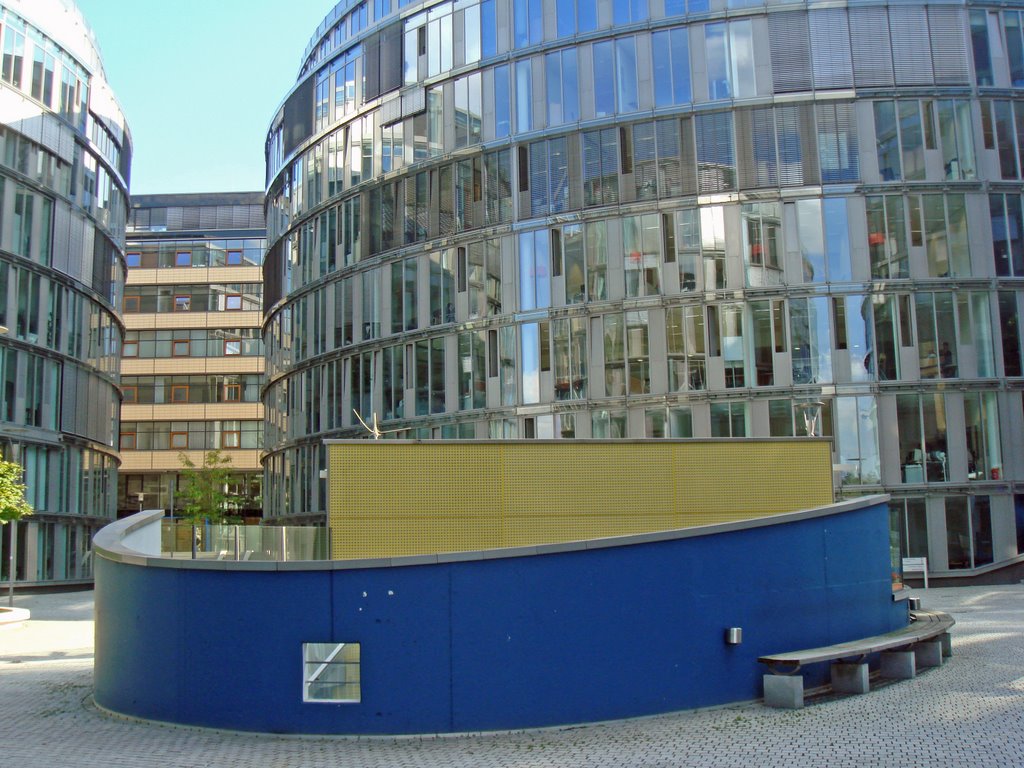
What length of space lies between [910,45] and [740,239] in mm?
8984

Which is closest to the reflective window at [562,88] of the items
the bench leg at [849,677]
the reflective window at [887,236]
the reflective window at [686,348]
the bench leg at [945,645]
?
the reflective window at [686,348]

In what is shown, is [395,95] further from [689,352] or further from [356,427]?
[689,352]

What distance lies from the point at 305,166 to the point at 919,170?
89.6 ft

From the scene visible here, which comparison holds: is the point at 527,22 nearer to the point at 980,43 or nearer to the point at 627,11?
the point at 627,11

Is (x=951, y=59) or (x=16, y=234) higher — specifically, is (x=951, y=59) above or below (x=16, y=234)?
above

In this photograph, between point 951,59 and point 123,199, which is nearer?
point 951,59

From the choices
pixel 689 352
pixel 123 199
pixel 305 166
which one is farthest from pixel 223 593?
pixel 123 199

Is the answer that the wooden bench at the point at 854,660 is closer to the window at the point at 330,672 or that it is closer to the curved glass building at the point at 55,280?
the window at the point at 330,672

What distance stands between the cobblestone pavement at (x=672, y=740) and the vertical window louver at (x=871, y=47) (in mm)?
28456

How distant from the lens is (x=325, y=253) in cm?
5016

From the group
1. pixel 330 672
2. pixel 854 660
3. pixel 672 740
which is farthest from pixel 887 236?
pixel 330 672

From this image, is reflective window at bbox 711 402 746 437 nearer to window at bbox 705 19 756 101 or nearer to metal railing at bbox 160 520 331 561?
window at bbox 705 19 756 101

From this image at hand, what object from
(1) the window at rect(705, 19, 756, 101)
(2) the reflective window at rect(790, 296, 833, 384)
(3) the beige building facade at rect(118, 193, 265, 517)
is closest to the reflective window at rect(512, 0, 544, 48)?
(1) the window at rect(705, 19, 756, 101)

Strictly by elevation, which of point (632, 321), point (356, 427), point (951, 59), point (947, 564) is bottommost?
point (947, 564)
